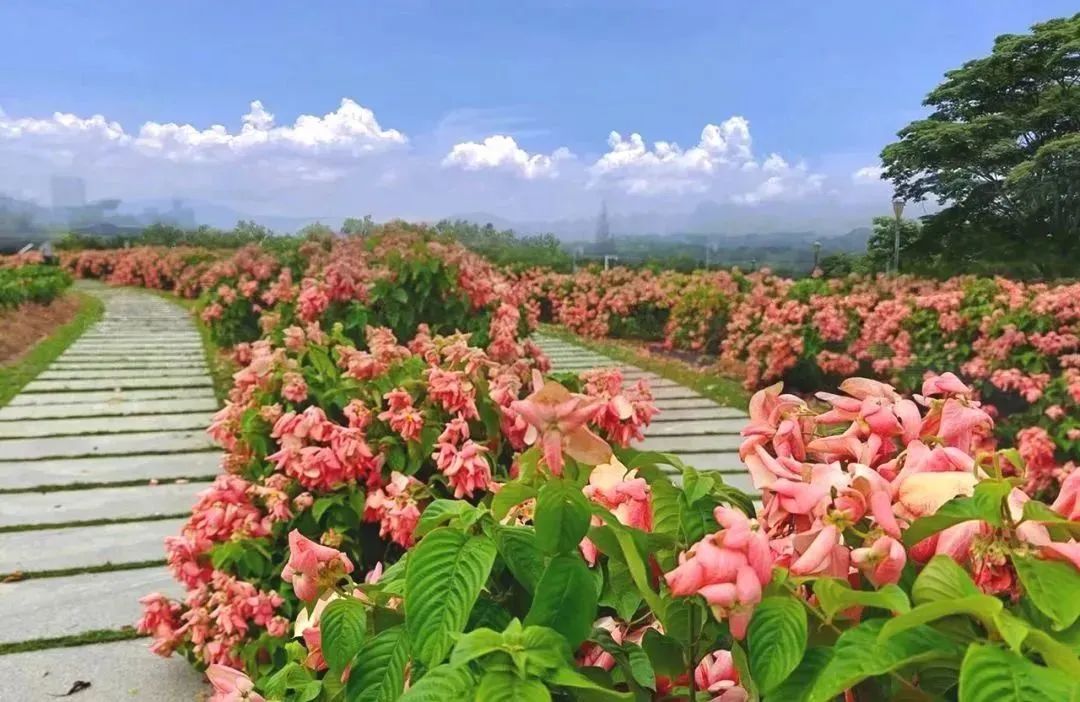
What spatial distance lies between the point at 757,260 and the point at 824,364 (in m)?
1.96

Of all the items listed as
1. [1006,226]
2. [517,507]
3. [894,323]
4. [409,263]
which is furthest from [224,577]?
[894,323]

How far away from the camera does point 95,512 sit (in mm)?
3215

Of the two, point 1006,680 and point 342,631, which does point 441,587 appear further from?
point 1006,680

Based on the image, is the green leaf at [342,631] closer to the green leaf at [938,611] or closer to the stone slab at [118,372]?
the green leaf at [938,611]

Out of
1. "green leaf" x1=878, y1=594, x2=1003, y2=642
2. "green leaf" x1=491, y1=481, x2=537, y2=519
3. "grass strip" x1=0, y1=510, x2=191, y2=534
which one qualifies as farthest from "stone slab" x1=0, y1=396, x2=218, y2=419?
"green leaf" x1=878, y1=594, x2=1003, y2=642

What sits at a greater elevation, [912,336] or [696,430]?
[912,336]

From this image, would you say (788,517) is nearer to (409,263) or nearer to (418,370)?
(418,370)

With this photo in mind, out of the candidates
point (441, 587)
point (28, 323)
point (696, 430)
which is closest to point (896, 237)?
point (696, 430)

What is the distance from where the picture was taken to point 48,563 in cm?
269

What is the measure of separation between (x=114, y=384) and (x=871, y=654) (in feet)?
20.6

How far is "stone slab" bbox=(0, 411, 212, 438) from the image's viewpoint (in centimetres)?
446

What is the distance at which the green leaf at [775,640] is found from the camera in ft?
1.75

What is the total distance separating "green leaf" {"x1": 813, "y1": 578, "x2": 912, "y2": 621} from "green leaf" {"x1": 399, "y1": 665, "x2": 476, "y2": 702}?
231 millimetres

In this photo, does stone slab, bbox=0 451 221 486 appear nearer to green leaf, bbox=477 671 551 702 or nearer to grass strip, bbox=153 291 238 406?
grass strip, bbox=153 291 238 406
